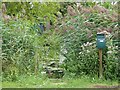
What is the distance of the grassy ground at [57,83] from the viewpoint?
405 centimetres

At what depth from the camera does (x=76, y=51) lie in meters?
4.82

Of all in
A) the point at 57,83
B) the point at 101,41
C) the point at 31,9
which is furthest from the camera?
the point at 31,9

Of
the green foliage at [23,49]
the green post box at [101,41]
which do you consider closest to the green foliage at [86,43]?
the green post box at [101,41]

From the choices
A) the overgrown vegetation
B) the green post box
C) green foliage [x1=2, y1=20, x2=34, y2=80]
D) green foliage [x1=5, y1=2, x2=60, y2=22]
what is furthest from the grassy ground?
green foliage [x1=5, y1=2, x2=60, y2=22]

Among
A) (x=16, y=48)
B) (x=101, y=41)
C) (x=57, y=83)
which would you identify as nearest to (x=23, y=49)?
(x=16, y=48)

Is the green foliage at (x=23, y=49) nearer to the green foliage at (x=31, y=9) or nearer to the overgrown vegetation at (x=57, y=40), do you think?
the overgrown vegetation at (x=57, y=40)

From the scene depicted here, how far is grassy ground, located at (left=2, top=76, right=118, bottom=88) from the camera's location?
4047 millimetres

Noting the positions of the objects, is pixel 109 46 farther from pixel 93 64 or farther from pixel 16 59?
pixel 16 59

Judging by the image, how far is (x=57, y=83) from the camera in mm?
4230

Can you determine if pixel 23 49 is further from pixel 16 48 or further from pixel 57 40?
pixel 57 40

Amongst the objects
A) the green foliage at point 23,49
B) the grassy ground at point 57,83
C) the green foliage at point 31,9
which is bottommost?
the grassy ground at point 57,83

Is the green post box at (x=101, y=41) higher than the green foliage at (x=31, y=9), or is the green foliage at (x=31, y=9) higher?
the green foliage at (x=31, y=9)

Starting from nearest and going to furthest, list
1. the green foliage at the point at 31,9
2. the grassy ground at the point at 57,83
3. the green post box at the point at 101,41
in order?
1. the grassy ground at the point at 57,83
2. the green post box at the point at 101,41
3. the green foliage at the point at 31,9

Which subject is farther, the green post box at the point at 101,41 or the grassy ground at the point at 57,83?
the green post box at the point at 101,41
